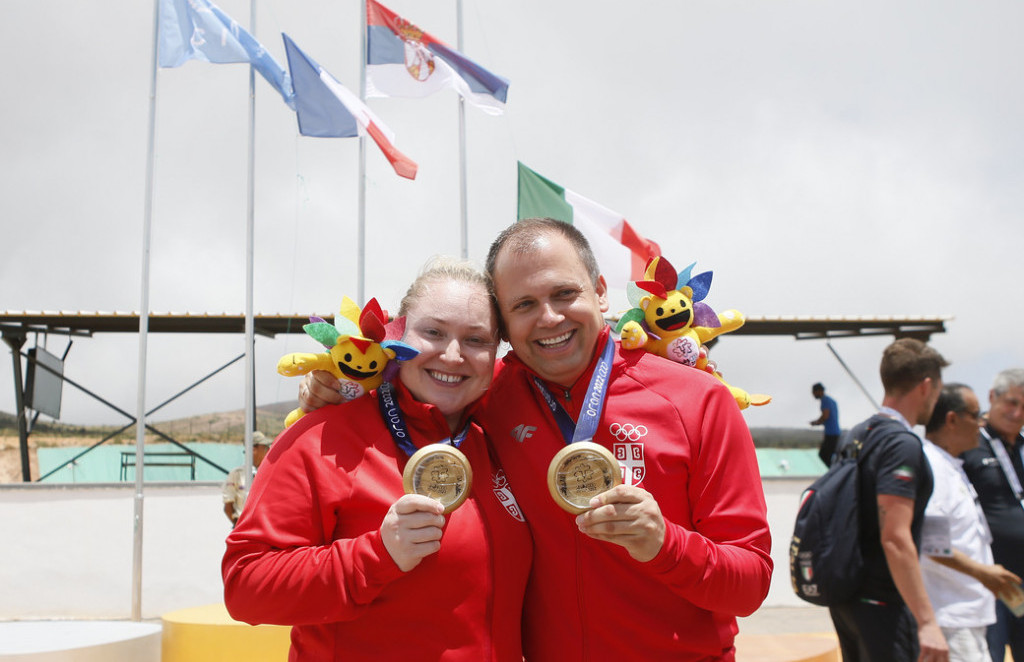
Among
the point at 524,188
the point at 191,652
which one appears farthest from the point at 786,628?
the point at 191,652

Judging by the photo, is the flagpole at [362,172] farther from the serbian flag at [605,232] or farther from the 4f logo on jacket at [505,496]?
the 4f logo on jacket at [505,496]

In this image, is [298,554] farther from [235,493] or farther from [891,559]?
[235,493]

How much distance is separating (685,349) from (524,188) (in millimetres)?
7597

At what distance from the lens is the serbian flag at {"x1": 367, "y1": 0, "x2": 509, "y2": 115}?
11039mm

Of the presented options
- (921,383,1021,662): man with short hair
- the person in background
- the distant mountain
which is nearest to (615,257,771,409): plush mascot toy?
(921,383,1021,662): man with short hair

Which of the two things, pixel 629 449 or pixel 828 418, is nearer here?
pixel 629 449

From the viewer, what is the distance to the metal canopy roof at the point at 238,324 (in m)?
12.2

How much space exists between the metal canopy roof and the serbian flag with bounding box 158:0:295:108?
3677 mm

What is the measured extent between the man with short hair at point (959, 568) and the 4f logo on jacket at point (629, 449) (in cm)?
263

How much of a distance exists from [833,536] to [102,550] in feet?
33.7

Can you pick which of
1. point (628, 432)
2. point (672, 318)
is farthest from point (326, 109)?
point (628, 432)

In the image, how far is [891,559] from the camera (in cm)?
366

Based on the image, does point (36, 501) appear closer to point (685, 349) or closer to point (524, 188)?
point (524, 188)

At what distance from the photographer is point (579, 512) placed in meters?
2.07
